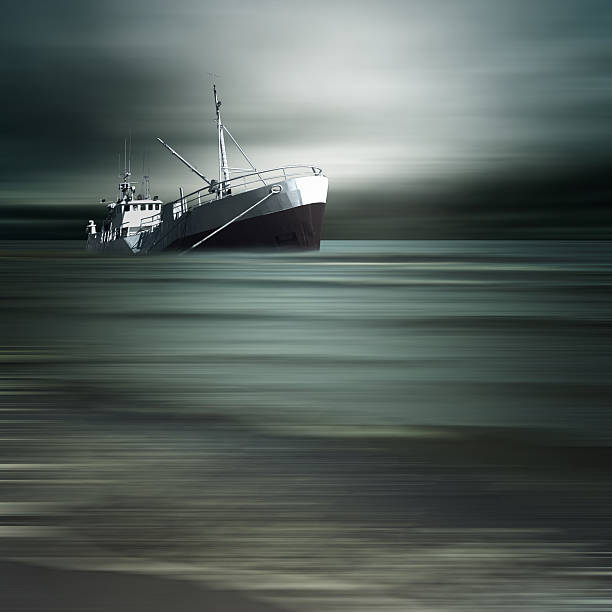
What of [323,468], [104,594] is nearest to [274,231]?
[323,468]

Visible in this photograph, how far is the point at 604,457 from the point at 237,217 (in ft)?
174

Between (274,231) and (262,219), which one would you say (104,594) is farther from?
(274,231)

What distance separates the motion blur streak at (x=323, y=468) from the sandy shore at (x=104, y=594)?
76 mm

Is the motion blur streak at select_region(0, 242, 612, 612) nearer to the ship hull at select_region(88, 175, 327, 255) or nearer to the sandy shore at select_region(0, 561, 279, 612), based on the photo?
the sandy shore at select_region(0, 561, 279, 612)

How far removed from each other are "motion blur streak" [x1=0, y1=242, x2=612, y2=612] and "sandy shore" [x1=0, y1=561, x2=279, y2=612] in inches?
3.0

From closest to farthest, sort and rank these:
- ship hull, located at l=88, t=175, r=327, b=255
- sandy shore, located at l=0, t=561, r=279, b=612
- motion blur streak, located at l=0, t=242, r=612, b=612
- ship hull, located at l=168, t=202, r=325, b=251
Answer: sandy shore, located at l=0, t=561, r=279, b=612 < motion blur streak, located at l=0, t=242, r=612, b=612 < ship hull, located at l=88, t=175, r=327, b=255 < ship hull, located at l=168, t=202, r=325, b=251

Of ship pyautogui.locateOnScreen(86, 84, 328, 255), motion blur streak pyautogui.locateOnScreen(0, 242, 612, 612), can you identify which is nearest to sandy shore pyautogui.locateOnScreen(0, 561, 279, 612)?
motion blur streak pyautogui.locateOnScreen(0, 242, 612, 612)

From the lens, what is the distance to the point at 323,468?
3836mm

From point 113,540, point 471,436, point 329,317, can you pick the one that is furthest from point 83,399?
point 329,317

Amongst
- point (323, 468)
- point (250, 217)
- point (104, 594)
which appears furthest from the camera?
point (250, 217)

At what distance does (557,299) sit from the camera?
18.6 metres

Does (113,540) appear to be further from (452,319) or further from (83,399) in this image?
(452,319)

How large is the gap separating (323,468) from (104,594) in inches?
65.4

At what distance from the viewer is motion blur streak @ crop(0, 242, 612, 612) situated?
2520 millimetres
